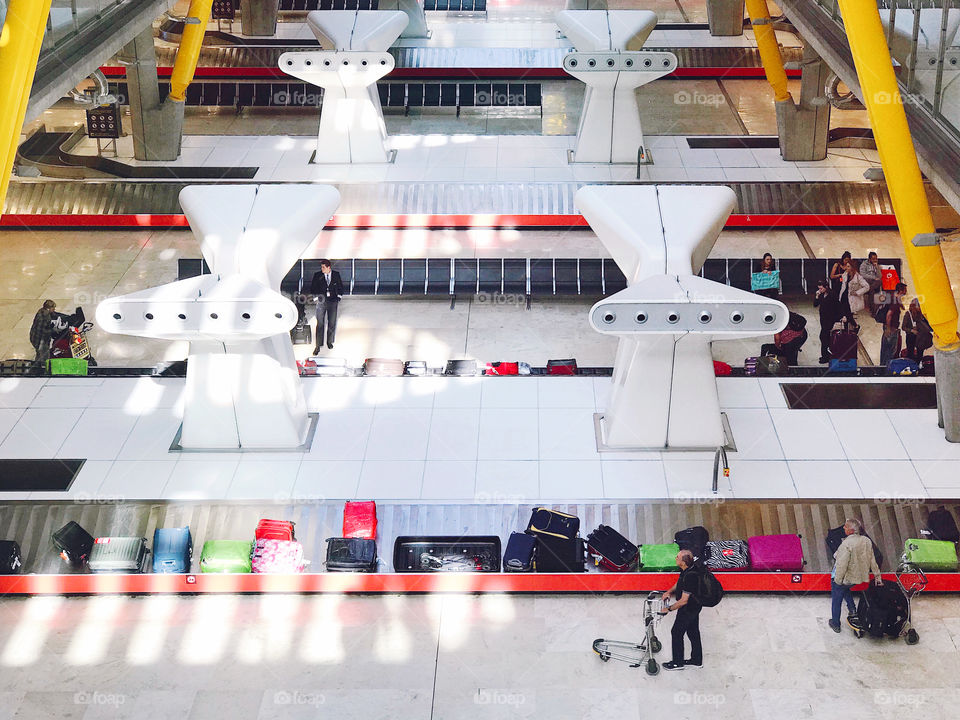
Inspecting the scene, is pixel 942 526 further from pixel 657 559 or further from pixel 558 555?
pixel 558 555

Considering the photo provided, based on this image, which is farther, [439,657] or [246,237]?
[246,237]

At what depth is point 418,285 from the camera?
1845cm

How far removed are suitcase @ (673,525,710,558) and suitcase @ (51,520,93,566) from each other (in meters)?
6.07

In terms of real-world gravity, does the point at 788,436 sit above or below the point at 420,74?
below

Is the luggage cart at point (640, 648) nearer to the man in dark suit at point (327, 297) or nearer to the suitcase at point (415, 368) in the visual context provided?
the suitcase at point (415, 368)

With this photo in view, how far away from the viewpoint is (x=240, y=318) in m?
12.1

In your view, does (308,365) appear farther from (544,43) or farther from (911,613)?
(544,43)

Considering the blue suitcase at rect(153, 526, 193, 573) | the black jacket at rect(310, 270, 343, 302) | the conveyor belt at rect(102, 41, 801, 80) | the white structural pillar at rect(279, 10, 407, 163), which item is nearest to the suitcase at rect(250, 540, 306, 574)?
the blue suitcase at rect(153, 526, 193, 573)

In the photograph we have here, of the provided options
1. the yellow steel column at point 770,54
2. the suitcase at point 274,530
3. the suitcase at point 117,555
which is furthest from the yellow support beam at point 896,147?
the yellow steel column at point 770,54

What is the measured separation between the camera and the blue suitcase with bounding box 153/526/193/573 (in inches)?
469

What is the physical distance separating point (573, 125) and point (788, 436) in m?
12.0

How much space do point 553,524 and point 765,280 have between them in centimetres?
706

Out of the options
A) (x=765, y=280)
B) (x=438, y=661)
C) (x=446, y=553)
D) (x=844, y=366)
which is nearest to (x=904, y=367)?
(x=844, y=366)

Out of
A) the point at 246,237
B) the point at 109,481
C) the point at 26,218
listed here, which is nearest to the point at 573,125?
the point at 26,218
